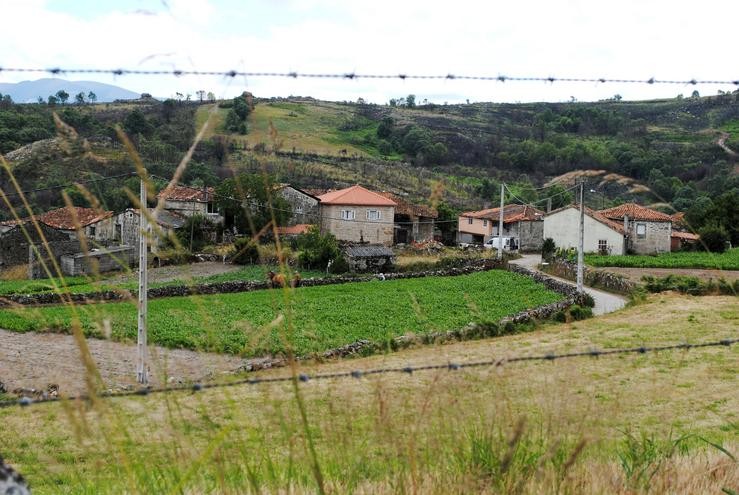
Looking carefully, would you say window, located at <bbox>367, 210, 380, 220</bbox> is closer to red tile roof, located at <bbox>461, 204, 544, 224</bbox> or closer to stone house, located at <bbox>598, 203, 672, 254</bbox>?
red tile roof, located at <bbox>461, 204, 544, 224</bbox>

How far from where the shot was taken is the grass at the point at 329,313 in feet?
57.3

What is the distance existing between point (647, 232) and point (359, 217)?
52.9 ft

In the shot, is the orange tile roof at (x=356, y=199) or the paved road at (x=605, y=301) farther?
the orange tile roof at (x=356, y=199)

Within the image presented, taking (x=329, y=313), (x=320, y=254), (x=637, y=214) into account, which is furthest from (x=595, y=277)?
(x=329, y=313)

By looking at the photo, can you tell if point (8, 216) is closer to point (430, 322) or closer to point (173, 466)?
point (430, 322)

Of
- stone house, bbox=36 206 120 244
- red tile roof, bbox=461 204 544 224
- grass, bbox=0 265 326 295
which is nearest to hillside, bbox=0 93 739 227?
stone house, bbox=36 206 120 244

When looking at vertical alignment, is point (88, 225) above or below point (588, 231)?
→ below

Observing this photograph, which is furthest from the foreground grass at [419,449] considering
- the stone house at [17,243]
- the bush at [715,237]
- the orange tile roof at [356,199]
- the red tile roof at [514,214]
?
the red tile roof at [514,214]

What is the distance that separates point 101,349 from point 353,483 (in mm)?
15723

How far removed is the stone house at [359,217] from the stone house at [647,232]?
43.4 ft

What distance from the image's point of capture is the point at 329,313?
863 inches

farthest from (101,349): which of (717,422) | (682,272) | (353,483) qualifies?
(682,272)

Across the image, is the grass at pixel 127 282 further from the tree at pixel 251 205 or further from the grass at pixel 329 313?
the tree at pixel 251 205

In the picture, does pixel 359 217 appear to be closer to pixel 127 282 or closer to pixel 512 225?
pixel 512 225
